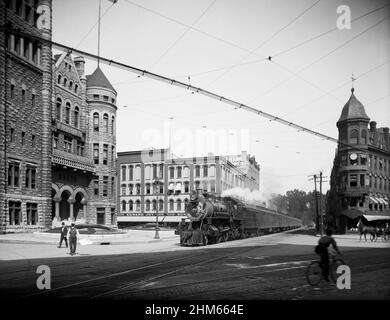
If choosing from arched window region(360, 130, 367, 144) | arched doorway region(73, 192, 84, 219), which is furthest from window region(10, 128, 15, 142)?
arched window region(360, 130, 367, 144)

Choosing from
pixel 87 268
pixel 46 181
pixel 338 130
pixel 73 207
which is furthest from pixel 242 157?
pixel 87 268

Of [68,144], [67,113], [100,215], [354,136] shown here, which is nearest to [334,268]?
[68,144]

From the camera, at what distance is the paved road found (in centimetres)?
1071

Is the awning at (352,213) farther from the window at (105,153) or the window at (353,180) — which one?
the window at (105,153)

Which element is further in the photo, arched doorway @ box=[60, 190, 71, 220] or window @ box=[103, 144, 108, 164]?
window @ box=[103, 144, 108, 164]

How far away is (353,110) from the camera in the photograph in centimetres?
5584

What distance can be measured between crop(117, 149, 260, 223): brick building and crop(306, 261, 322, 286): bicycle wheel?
57.2 metres

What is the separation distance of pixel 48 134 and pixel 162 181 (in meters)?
33.7

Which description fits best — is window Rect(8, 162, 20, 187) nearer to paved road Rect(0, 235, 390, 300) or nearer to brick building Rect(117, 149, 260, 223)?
paved road Rect(0, 235, 390, 300)

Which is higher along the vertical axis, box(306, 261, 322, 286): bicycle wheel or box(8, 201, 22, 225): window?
box(8, 201, 22, 225): window

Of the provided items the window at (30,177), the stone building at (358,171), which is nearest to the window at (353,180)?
the stone building at (358,171)

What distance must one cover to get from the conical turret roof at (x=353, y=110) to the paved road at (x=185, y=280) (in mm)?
39898

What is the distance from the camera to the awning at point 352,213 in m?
52.9

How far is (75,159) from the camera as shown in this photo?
153 feet
